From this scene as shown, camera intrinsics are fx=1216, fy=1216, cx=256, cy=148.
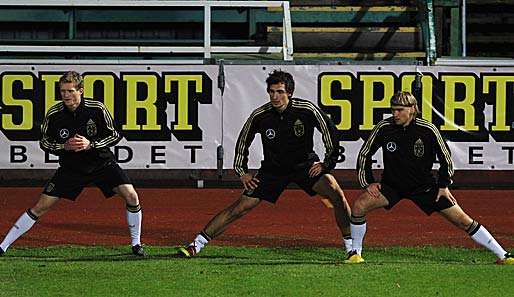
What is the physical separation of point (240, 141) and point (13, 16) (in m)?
12.1

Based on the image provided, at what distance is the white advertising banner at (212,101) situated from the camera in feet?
57.4

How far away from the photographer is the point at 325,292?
9023 millimetres

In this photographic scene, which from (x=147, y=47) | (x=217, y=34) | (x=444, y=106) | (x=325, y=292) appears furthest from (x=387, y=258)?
(x=217, y=34)

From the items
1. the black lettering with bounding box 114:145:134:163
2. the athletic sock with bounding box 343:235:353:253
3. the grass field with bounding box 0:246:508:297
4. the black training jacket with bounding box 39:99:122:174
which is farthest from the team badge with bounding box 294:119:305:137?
the black lettering with bounding box 114:145:134:163

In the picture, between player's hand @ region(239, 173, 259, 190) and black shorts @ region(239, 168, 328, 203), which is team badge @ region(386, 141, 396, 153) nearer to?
black shorts @ region(239, 168, 328, 203)

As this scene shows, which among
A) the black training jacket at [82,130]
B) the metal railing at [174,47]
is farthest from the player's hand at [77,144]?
the metal railing at [174,47]

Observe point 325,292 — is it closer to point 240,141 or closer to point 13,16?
point 240,141

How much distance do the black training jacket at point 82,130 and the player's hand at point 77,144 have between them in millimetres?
80

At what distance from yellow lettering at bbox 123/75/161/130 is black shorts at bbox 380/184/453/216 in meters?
7.03

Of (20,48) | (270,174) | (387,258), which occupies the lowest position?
(387,258)

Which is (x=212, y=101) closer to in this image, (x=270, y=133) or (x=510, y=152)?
(x=510, y=152)

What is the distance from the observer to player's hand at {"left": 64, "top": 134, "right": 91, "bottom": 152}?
1123 cm

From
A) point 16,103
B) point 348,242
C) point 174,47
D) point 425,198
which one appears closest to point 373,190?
point 425,198

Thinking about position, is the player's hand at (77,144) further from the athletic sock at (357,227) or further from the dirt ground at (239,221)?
the athletic sock at (357,227)
